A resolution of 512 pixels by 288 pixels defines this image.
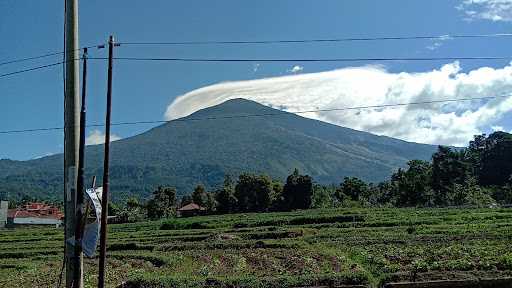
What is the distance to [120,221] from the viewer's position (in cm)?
8756

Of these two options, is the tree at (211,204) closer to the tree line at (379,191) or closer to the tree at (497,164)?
the tree line at (379,191)

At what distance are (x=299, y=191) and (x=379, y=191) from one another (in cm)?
2002

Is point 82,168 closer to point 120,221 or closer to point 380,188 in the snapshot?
point 120,221

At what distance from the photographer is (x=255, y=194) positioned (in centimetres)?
8806

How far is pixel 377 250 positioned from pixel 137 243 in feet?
63.4

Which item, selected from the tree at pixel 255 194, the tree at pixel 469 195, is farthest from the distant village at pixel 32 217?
the tree at pixel 469 195

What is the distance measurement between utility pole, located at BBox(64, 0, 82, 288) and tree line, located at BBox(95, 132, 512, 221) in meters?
73.0

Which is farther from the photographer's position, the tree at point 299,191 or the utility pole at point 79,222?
the tree at point 299,191

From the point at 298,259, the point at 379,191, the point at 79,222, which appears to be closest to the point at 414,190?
the point at 379,191

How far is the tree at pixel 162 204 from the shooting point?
92.5 m

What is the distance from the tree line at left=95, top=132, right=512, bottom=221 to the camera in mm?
84375

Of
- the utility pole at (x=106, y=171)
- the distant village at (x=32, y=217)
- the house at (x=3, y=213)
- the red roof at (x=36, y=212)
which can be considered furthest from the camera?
the red roof at (x=36, y=212)

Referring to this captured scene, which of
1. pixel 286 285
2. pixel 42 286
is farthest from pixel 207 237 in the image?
pixel 286 285

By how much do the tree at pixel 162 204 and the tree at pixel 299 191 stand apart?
21.1m
